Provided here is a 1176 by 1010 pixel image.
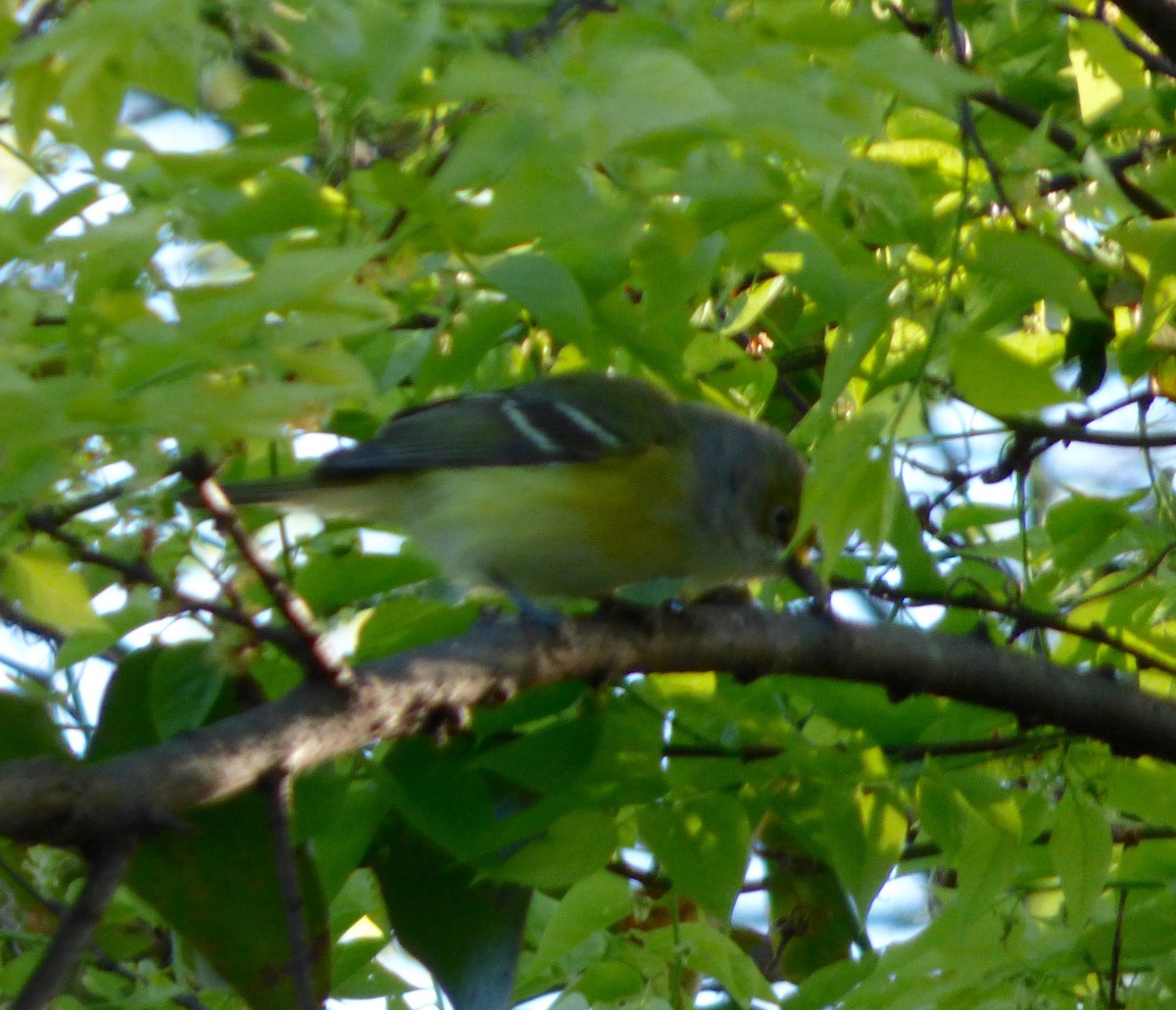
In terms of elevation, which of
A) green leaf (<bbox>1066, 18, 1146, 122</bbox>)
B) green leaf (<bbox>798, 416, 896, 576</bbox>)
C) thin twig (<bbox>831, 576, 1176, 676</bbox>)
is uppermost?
green leaf (<bbox>1066, 18, 1146, 122</bbox>)

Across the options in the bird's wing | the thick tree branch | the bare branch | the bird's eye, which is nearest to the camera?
the thick tree branch

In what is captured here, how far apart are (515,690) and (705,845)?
0.49 meters

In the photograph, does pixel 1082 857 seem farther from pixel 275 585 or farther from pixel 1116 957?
pixel 275 585

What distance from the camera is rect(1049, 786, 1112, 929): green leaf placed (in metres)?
2.75

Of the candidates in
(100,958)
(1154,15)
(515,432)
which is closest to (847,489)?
(1154,15)

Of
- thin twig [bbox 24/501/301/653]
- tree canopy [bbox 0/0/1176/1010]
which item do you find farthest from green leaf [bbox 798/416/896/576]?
thin twig [bbox 24/501/301/653]

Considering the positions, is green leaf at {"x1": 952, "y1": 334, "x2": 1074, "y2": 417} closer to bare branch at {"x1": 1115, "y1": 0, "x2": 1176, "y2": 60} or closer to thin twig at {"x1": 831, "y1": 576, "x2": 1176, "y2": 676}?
thin twig at {"x1": 831, "y1": 576, "x2": 1176, "y2": 676}

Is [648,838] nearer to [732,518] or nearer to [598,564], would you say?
[598,564]

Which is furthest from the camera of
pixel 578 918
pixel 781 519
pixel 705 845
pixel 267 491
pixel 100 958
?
pixel 781 519

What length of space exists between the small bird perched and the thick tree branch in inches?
25.4

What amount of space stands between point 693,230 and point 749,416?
1.22 meters

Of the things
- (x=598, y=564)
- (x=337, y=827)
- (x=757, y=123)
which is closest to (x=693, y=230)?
(x=757, y=123)

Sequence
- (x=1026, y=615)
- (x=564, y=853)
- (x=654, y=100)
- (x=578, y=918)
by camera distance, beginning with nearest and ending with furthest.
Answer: (x=654, y=100) < (x=564, y=853) < (x=578, y=918) < (x=1026, y=615)

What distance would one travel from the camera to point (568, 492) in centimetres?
421
